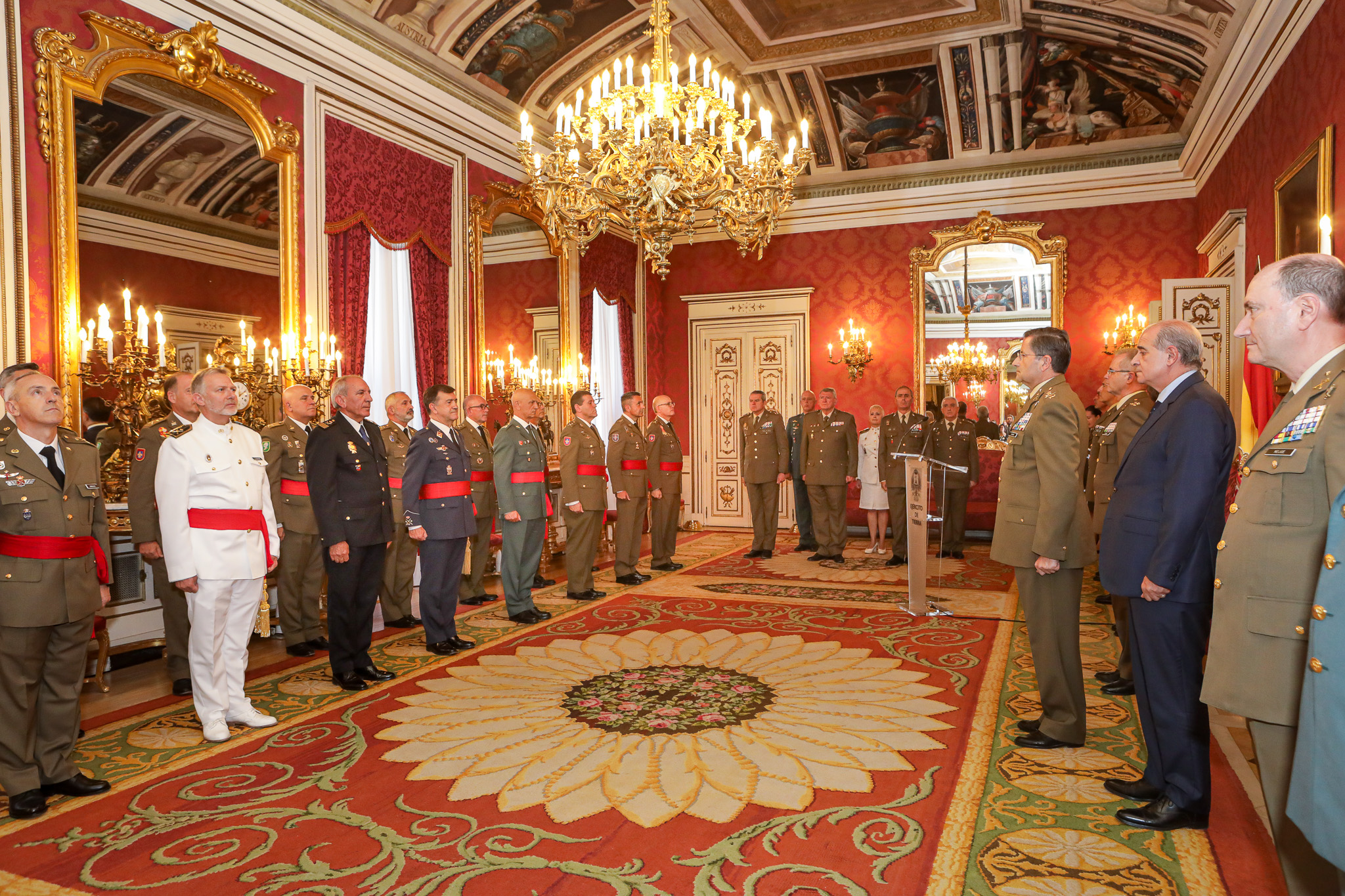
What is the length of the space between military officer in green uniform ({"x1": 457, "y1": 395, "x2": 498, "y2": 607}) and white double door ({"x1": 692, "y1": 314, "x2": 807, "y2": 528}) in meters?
4.87

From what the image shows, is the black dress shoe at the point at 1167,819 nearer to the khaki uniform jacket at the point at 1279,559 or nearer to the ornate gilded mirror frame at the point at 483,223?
the khaki uniform jacket at the point at 1279,559

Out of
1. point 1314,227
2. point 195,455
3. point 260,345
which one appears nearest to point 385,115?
point 260,345

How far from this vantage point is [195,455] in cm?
346

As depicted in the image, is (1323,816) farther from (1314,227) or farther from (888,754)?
(1314,227)

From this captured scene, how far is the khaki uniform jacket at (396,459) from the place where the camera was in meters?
5.55

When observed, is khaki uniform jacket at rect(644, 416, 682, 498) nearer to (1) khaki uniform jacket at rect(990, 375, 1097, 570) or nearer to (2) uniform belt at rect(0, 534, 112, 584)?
(1) khaki uniform jacket at rect(990, 375, 1097, 570)

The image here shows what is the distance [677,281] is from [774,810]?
9.15 meters

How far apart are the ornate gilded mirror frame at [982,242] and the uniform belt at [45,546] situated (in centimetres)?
859

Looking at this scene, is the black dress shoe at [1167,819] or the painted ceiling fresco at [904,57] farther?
the painted ceiling fresco at [904,57]

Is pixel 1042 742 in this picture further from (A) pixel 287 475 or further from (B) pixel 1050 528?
(A) pixel 287 475

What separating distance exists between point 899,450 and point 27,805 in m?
7.17

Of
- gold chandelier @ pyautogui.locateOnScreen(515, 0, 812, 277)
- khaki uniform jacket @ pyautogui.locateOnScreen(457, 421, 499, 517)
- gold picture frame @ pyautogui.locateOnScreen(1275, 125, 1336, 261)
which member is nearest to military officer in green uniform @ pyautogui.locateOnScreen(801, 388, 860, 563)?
khaki uniform jacket @ pyautogui.locateOnScreen(457, 421, 499, 517)

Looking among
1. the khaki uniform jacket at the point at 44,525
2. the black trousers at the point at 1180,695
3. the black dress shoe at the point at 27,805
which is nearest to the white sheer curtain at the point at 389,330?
the khaki uniform jacket at the point at 44,525

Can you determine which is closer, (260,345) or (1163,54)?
(260,345)
